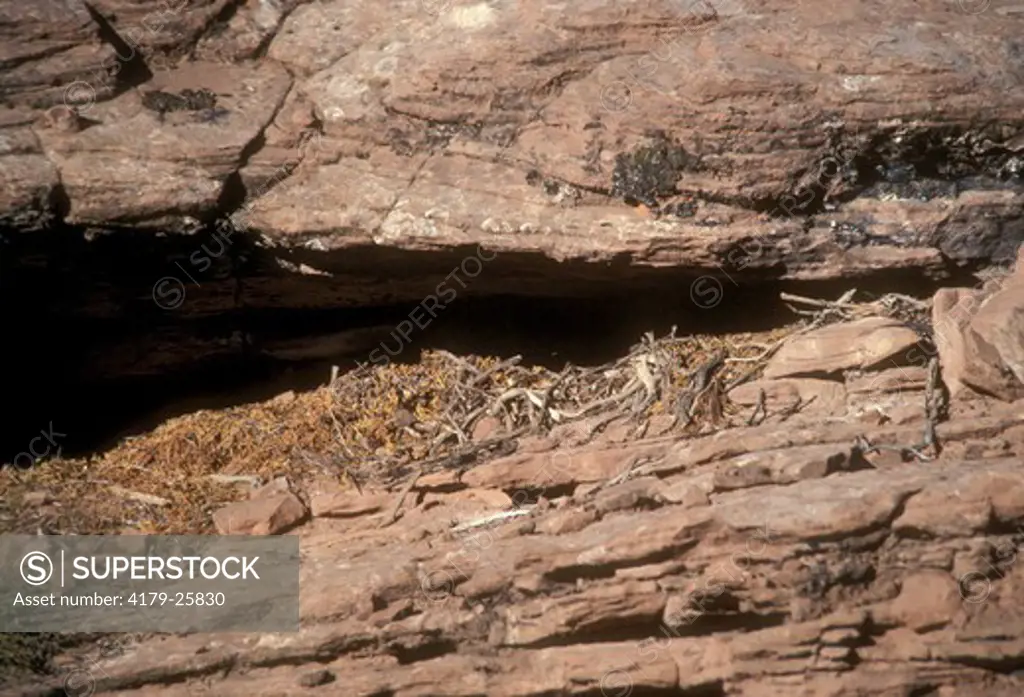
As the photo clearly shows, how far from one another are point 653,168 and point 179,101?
235cm

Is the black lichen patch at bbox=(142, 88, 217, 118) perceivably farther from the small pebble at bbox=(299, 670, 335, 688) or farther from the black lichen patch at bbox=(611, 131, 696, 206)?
the small pebble at bbox=(299, 670, 335, 688)

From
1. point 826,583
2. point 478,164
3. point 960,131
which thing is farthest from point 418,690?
point 960,131

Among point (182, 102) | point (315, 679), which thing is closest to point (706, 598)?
point (315, 679)

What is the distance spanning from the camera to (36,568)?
5109 mm

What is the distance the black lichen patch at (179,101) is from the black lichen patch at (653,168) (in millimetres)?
2059

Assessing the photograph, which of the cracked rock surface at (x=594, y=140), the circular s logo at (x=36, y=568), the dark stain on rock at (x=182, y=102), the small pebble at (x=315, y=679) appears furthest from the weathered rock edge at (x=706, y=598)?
the dark stain on rock at (x=182, y=102)

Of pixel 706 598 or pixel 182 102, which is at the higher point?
pixel 182 102

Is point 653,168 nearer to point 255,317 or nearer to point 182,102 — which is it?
point 255,317

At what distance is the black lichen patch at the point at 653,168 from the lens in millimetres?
5387

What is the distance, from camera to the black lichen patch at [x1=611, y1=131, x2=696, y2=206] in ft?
17.7

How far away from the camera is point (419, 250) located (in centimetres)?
558

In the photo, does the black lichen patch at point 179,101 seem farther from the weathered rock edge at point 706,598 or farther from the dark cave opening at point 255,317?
the weathered rock edge at point 706,598

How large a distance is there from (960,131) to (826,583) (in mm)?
2387

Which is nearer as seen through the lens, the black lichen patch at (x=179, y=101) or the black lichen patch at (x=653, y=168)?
the black lichen patch at (x=653, y=168)
